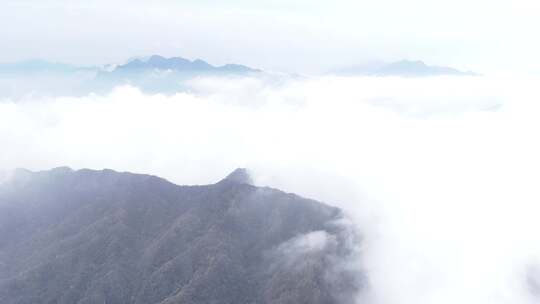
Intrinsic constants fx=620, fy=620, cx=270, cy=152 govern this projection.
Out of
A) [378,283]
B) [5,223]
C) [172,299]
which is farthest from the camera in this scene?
[5,223]

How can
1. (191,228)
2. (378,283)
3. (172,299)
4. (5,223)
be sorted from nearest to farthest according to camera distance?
(172,299)
(378,283)
(191,228)
(5,223)

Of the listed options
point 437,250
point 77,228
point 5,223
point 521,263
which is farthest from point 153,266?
point 521,263

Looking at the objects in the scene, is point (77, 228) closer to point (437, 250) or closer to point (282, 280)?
point (282, 280)

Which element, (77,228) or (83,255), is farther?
(77,228)

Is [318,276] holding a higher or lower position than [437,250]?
lower

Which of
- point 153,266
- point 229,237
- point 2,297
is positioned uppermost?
point 229,237

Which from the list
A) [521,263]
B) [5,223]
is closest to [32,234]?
[5,223]
